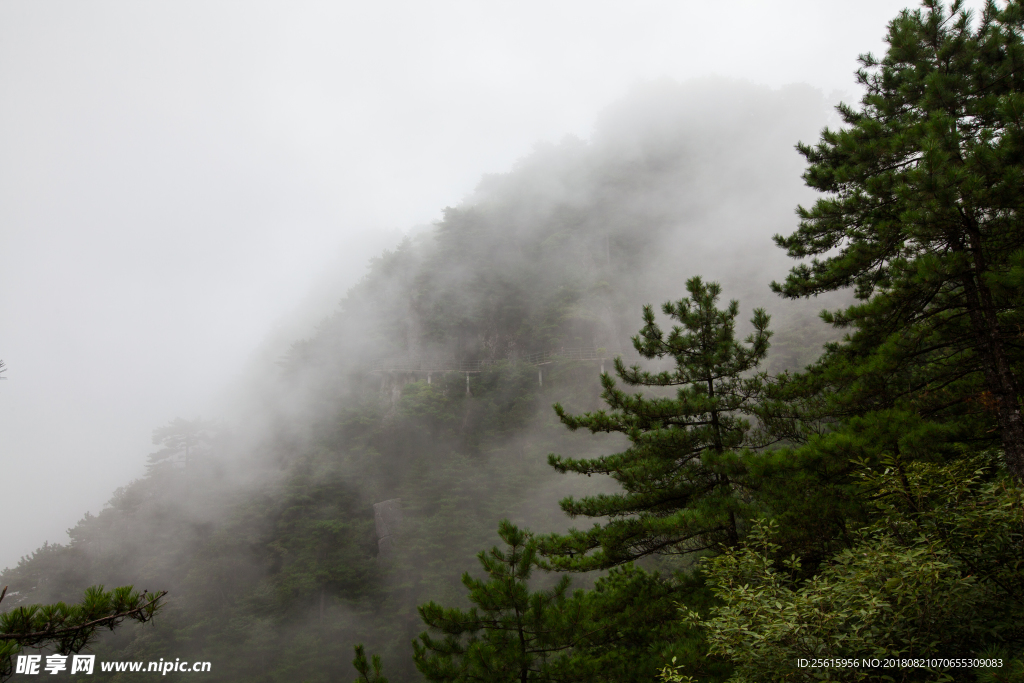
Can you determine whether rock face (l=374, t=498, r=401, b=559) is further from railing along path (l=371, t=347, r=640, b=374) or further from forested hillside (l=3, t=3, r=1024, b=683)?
railing along path (l=371, t=347, r=640, b=374)

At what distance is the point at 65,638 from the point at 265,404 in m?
30.8

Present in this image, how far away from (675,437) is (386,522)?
62.1 feet

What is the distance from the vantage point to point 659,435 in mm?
6141

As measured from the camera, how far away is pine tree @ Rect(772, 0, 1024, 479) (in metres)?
4.08

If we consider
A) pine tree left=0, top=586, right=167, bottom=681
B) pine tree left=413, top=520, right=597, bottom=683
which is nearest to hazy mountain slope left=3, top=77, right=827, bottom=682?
pine tree left=413, top=520, right=597, bottom=683

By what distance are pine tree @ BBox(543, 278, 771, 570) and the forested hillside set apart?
0.17 ft

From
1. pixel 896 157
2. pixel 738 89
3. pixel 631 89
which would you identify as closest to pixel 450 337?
pixel 896 157

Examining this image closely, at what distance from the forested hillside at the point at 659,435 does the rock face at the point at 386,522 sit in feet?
0.65

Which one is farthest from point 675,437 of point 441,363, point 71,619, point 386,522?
point 441,363

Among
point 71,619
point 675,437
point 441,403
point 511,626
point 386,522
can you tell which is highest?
point 441,403

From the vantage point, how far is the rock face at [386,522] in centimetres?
2070

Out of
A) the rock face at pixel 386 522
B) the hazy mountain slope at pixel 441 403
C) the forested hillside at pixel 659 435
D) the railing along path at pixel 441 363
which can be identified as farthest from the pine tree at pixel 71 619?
the railing along path at pixel 441 363

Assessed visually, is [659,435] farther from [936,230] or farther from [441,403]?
[441,403]

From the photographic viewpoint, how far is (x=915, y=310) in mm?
5266
